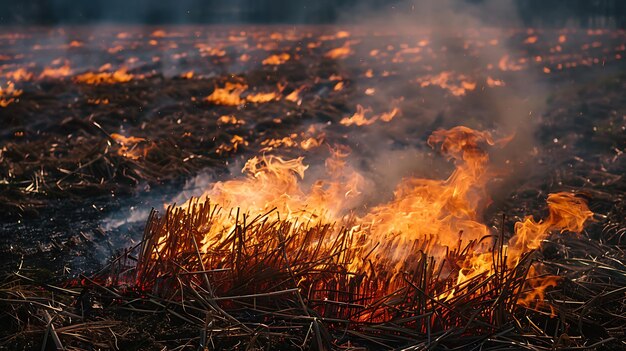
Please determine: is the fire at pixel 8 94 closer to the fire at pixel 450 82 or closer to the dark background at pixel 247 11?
the fire at pixel 450 82

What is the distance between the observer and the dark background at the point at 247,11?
4203cm

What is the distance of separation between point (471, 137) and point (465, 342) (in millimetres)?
2364

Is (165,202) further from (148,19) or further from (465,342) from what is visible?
(148,19)

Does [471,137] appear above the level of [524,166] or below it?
above

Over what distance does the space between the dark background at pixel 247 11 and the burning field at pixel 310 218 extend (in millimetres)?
29967

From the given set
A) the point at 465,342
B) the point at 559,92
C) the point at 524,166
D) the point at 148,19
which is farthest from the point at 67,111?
the point at 148,19

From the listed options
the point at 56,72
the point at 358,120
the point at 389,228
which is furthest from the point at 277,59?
the point at 389,228

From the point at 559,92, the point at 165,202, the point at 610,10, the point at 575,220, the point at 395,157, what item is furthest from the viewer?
the point at 610,10

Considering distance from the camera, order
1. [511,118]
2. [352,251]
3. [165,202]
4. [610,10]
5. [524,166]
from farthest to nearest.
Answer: [610,10]
[511,118]
[524,166]
[165,202]
[352,251]

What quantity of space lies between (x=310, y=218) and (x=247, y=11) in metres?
51.1

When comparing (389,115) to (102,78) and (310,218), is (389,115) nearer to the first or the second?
(310,218)

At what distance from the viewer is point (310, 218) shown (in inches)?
139

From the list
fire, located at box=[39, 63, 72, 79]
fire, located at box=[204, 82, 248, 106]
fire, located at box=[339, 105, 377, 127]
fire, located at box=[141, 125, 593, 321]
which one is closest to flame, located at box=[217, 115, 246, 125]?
fire, located at box=[204, 82, 248, 106]

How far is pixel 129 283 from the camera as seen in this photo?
3350mm
